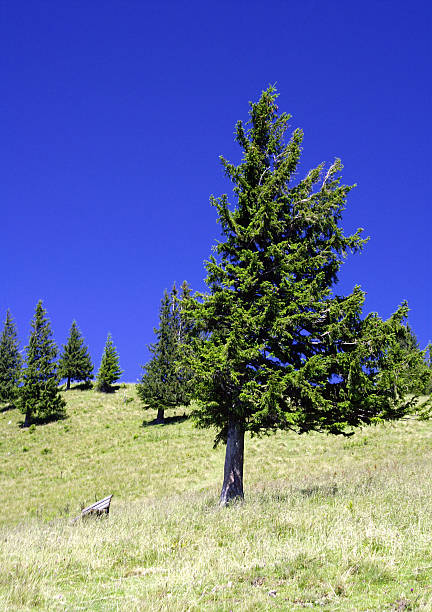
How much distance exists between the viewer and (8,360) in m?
66.2

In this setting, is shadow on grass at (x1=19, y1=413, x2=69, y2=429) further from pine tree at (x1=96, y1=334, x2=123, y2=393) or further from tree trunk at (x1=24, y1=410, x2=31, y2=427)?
pine tree at (x1=96, y1=334, x2=123, y2=393)

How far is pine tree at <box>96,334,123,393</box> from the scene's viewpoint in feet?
201

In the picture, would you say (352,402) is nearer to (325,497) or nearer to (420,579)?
(325,497)

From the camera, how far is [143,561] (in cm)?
712

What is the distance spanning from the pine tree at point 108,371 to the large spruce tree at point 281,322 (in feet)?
163

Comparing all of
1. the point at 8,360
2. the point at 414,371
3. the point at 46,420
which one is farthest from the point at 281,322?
the point at 8,360

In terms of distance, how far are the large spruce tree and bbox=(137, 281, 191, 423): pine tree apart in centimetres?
2625

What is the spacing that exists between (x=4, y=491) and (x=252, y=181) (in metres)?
25.6

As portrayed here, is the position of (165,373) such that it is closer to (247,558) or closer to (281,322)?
(281,322)

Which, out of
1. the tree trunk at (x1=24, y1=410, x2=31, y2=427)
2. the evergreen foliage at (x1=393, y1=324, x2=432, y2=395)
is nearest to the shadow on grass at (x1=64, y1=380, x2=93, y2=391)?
the tree trunk at (x1=24, y1=410, x2=31, y2=427)

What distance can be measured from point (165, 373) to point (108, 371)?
19367 mm

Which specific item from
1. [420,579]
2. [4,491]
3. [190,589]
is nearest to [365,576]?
[420,579]

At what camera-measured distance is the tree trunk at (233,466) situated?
13.3 m

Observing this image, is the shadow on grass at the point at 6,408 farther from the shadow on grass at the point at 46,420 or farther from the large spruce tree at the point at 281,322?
the large spruce tree at the point at 281,322
